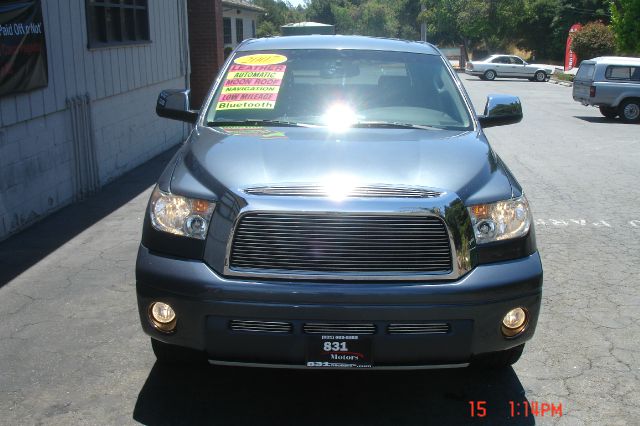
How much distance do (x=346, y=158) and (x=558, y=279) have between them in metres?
3.01

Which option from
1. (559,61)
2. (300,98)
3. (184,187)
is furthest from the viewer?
(559,61)

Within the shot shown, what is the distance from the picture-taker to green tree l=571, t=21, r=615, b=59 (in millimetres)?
44781

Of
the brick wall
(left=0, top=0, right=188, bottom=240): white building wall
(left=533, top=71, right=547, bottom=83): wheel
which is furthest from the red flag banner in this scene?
(left=0, top=0, right=188, bottom=240): white building wall

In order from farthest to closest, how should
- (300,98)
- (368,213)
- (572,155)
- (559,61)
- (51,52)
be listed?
1. (559,61)
2. (572,155)
3. (51,52)
4. (300,98)
5. (368,213)

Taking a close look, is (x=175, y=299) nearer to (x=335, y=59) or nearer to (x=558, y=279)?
(x=335, y=59)

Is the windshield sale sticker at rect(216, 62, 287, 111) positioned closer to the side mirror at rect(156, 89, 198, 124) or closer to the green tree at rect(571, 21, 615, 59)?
the side mirror at rect(156, 89, 198, 124)

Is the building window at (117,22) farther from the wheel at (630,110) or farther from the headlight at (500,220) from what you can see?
the wheel at (630,110)

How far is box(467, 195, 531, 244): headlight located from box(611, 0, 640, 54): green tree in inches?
1315

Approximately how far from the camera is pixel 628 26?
34500 millimetres

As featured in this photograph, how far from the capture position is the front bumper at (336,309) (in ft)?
11.1

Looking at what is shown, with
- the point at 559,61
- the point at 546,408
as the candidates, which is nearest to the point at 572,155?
the point at 546,408

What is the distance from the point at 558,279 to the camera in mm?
6164

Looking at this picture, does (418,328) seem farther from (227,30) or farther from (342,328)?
(227,30)

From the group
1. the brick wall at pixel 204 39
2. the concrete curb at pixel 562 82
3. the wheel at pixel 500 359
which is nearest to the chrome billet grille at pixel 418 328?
the wheel at pixel 500 359
